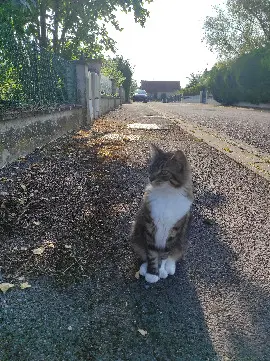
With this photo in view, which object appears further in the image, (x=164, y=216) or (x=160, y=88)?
(x=160, y=88)

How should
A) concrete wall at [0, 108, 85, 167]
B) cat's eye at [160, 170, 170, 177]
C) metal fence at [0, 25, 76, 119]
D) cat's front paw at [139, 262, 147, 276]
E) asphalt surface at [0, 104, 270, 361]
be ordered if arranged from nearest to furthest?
asphalt surface at [0, 104, 270, 361]
cat's eye at [160, 170, 170, 177]
cat's front paw at [139, 262, 147, 276]
concrete wall at [0, 108, 85, 167]
metal fence at [0, 25, 76, 119]

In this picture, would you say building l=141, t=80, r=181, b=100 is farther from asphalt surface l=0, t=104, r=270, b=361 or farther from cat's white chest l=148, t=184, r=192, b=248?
cat's white chest l=148, t=184, r=192, b=248

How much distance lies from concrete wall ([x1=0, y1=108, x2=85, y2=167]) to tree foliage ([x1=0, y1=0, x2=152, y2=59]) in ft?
15.9

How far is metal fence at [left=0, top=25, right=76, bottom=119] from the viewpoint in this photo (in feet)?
21.8

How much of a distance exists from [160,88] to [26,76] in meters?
106

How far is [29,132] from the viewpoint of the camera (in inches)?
287

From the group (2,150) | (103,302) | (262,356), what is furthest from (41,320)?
(2,150)

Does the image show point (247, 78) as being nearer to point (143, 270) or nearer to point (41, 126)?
point (41, 126)

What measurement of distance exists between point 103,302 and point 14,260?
933 mm

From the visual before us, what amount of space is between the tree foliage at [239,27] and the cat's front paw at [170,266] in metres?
41.2

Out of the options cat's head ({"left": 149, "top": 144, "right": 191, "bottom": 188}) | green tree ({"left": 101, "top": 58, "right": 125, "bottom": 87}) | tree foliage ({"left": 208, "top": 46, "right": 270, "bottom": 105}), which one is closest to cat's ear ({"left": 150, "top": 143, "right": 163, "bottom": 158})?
cat's head ({"left": 149, "top": 144, "right": 191, "bottom": 188})

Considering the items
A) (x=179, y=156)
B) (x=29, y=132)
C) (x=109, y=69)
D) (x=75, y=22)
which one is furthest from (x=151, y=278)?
(x=109, y=69)

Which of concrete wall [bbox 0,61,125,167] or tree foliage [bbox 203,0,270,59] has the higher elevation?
tree foliage [bbox 203,0,270,59]

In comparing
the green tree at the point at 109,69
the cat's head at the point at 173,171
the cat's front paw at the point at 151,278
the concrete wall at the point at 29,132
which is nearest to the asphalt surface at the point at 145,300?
the cat's front paw at the point at 151,278
